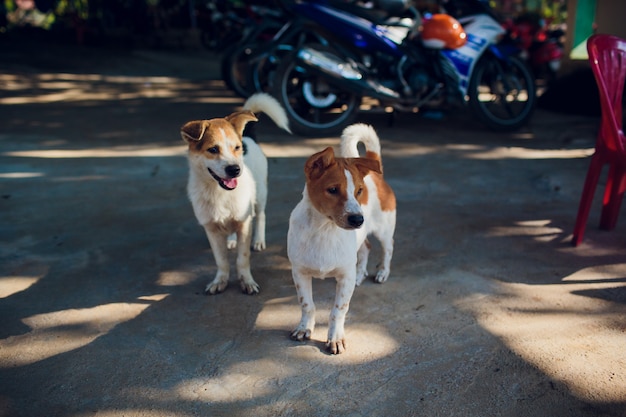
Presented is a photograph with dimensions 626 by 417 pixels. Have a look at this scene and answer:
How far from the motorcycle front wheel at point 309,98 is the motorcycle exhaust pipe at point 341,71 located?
0.10 meters

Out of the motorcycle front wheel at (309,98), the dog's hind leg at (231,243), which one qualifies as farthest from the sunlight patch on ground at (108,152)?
the dog's hind leg at (231,243)

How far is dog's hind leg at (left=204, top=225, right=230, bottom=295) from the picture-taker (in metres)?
3.28

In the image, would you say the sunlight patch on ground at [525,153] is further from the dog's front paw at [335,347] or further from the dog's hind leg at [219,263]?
the dog's front paw at [335,347]

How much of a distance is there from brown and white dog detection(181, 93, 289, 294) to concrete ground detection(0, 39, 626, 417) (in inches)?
8.4

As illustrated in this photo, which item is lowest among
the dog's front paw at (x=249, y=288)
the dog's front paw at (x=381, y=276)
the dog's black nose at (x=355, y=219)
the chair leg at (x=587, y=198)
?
the dog's front paw at (x=249, y=288)

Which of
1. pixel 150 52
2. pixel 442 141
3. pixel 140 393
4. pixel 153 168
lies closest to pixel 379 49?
pixel 442 141

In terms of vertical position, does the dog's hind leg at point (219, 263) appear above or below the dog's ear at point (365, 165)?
below

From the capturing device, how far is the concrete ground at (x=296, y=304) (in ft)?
7.94

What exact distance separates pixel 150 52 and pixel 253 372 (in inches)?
502

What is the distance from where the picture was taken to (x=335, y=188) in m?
2.47

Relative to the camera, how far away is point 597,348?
8.87ft

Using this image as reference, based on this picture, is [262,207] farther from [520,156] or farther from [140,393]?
[520,156]

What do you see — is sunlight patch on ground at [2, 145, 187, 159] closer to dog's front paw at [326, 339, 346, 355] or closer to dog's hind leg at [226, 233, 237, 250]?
dog's hind leg at [226, 233, 237, 250]

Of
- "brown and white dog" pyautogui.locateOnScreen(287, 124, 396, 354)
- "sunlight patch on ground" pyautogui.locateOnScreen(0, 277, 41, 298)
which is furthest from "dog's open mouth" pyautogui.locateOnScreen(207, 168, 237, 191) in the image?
"sunlight patch on ground" pyautogui.locateOnScreen(0, 277, 41, 298)
